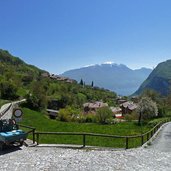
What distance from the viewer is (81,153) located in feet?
61.2

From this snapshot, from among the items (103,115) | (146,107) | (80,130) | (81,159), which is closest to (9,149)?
(81,159)

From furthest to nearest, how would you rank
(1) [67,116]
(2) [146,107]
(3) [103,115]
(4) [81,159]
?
(2) [146,107]
(1) [67,116]
(3) [103,115]
(4) [81,159]

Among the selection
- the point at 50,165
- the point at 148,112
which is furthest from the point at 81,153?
the point at 148,112

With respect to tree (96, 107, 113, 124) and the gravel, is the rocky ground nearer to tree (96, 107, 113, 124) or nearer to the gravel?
the gravel

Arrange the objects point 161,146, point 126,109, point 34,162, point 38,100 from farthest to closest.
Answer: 1. point 126,109
2. point 38,100
3. point 161,146
4. point 34,162

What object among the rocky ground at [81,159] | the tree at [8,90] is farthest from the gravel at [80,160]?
the tree at [8,90]

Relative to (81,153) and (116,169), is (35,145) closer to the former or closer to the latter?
(81,153)

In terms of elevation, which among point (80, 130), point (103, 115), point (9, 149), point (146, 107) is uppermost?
point (146, 107)

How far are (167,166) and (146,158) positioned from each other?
1788mm

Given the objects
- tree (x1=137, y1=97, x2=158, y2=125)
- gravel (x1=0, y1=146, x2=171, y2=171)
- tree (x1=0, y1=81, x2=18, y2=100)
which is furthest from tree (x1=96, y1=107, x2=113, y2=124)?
gravel (x1=0, y1=146, x2=171, y2=171)

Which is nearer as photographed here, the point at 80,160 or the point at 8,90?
the point at 80,160

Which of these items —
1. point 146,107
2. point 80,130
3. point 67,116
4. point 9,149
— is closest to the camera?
point 9,149

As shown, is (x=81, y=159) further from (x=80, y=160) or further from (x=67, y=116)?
(x=67, y=116)

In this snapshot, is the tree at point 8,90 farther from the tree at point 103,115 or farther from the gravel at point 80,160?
the gravel at point 80,160
